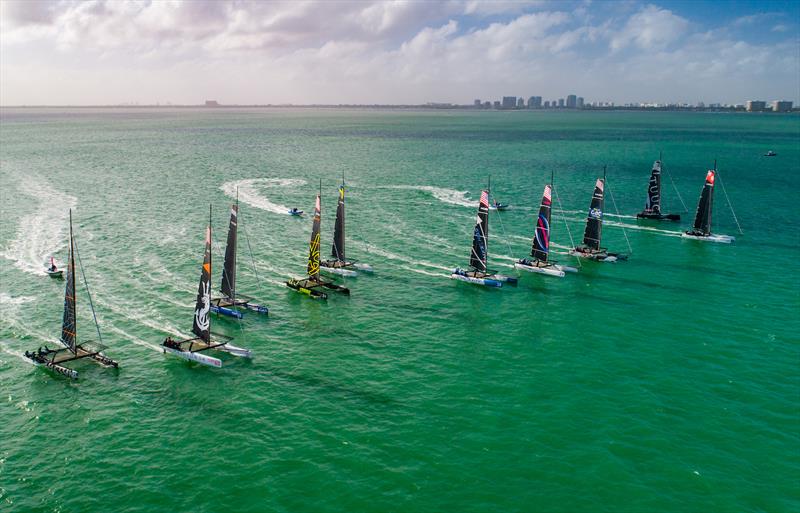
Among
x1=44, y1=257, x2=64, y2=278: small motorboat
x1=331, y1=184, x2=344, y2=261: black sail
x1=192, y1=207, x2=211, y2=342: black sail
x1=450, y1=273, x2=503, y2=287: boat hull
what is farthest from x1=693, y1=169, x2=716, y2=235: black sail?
x1=44, y1=257, x2=64, y2=278: small motorboat

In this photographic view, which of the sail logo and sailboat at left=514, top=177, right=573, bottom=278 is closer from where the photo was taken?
the sail logo

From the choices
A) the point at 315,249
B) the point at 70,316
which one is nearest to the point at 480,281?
the point at 315,249

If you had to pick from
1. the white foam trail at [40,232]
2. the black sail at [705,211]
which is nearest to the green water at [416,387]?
the white foam trail at [40,232]

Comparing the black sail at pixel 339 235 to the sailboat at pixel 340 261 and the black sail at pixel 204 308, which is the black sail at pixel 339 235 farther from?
the black sail at pixel 204 308

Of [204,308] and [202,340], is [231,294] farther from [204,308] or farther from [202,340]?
[202,340]

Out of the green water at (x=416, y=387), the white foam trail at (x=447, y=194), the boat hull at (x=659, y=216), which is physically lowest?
the green water at (x=416, y=387)

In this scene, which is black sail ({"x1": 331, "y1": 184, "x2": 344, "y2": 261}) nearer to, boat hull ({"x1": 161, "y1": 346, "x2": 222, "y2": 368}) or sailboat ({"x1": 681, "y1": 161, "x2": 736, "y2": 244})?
boat hull ({"x1": 161, "y1": 346, "x2": 222, "y2": 368})
